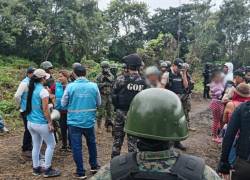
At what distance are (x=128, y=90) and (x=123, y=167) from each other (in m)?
3.74

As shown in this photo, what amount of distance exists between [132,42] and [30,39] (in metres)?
10.6

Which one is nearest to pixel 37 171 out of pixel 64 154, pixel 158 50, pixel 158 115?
pixel 64 154

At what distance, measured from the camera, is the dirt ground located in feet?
22.9

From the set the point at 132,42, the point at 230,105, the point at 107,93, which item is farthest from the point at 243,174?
the point at 132,42

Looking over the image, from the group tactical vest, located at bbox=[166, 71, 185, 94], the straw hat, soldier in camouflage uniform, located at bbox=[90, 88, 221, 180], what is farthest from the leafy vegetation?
soldier in camouflage uniform, located at bbox=[90, 88, 221, 180]

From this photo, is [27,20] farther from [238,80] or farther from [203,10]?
[238,80]

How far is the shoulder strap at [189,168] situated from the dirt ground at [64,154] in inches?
189

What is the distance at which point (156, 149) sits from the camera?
221cm

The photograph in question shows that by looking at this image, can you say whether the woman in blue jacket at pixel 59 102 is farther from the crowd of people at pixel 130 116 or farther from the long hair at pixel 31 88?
the long hair at pixel 31 88

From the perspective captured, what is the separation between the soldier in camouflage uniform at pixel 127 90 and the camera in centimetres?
562

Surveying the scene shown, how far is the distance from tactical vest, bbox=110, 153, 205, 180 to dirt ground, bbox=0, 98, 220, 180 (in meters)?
4.73

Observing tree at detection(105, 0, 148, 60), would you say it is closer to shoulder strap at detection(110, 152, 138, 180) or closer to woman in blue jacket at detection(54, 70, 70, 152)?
woman in blue jacket at detection(54, 70, 70, 152)

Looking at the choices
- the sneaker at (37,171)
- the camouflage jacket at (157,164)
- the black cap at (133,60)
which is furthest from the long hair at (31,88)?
the camouflage jacket at (157,164)

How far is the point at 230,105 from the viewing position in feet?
20.3
